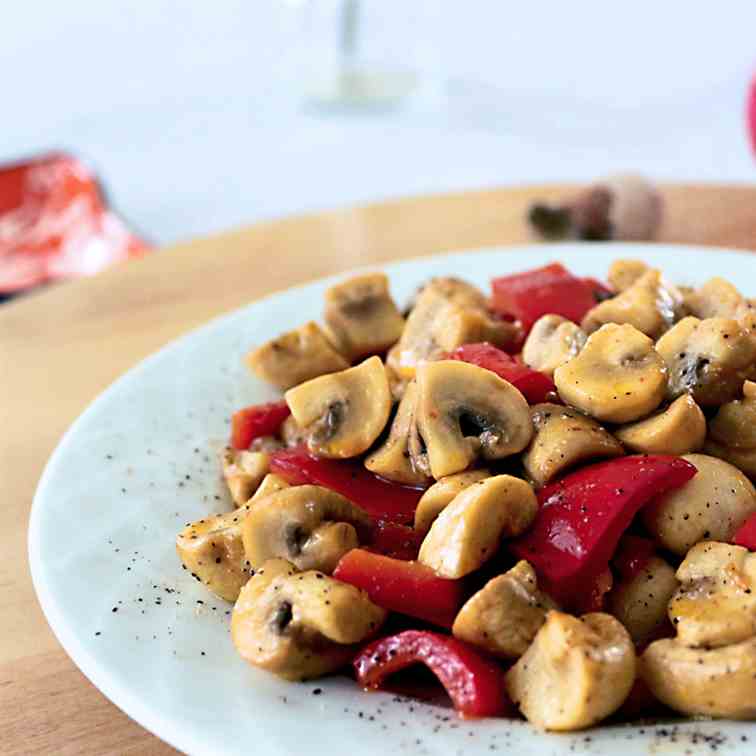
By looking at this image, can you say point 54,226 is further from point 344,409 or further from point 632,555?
point 632,555

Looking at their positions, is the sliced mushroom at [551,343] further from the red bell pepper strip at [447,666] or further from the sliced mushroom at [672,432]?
the red bell pepper strip at [447,666]

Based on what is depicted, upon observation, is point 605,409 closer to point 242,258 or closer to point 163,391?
point 163,391

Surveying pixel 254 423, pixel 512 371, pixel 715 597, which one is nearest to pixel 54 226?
pixel 254 423

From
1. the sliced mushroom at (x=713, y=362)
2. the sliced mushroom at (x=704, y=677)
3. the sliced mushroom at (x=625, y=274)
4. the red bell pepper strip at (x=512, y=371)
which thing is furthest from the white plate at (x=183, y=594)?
the sliced mushroom at (x=713, y=362)

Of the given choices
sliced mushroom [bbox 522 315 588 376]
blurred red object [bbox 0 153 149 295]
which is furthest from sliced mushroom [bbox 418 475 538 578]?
blurred red object [bbox 0 153 149 295]

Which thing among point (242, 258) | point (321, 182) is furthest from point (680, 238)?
point (321, 182)

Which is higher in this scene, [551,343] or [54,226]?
[551,343]

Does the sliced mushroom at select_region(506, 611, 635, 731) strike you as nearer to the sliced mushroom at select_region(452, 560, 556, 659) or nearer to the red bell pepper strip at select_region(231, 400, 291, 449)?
the sliced mushroom at select_region(452, 560, 556, 659)
